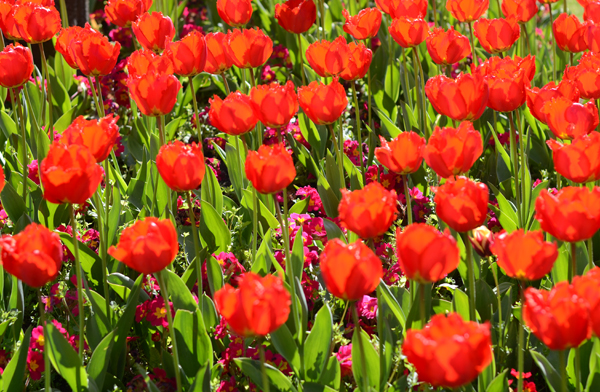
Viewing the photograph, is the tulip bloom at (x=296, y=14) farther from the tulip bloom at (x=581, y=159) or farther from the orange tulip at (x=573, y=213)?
the orange tulip at (x=573, y=213)

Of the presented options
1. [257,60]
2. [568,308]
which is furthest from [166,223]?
[257,60]

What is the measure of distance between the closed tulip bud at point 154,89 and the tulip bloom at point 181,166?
0.39 metres

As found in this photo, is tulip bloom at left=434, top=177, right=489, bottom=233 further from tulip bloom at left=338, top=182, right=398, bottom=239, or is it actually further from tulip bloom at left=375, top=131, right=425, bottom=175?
tulip bloom at left=375, top=131, right=425, bottom=175

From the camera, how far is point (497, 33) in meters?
2.70

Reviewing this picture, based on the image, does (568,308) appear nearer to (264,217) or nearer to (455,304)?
(455,304)

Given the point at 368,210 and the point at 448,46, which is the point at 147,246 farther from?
the point at 448,46

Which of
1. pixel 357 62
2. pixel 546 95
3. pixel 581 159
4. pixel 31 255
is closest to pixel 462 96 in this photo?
pixel 546 95

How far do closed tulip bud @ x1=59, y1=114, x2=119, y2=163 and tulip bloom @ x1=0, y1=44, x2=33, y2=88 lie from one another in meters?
0.63

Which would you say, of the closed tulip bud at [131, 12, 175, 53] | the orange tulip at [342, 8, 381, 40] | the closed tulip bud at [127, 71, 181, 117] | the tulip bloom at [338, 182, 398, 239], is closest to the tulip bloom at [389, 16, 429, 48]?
the orange tulip at [342, 8, 381, 40]

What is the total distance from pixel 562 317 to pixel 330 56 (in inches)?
57.9

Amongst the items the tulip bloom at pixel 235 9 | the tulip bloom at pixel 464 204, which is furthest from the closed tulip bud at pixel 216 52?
the tulip bloom at pixel 464 204

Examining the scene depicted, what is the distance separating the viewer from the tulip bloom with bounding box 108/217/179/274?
56.4 inches

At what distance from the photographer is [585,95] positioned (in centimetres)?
226

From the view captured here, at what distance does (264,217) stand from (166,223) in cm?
104
